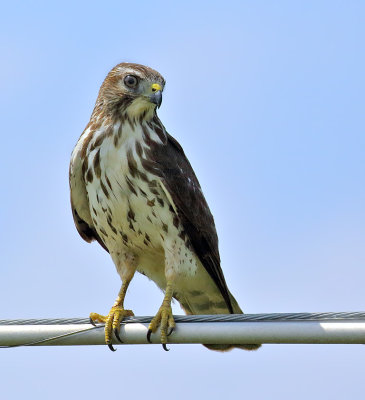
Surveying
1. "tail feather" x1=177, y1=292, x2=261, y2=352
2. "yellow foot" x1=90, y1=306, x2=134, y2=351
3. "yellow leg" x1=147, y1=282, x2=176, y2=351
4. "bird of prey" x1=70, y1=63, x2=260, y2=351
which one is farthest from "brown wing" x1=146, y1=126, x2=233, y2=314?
"yellow foot" x1=90, y1=306, x2=134, y2=351

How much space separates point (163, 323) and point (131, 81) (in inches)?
101

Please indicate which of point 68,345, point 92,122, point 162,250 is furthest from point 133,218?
point 68,345

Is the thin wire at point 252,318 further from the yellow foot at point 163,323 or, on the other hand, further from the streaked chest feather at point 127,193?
the streaked chest feather at point 127,193

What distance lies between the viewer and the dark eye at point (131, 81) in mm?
9477

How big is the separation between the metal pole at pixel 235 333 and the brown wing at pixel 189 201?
1.72 m

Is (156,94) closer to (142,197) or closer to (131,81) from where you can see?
(131,81)

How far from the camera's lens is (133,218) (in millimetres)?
8977

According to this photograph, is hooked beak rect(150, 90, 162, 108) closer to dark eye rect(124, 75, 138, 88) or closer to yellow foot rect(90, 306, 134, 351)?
dark eye rect(124, 75, 138, 88)

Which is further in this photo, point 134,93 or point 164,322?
point 134,93

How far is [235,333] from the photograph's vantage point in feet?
21.9

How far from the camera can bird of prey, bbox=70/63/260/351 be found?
8938 mm

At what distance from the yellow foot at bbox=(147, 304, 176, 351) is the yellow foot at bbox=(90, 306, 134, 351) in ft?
1.06

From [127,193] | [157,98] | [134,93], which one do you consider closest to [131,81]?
[134,93]

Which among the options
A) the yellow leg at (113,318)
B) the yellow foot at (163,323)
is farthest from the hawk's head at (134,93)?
the yellow foot at (163,323)
